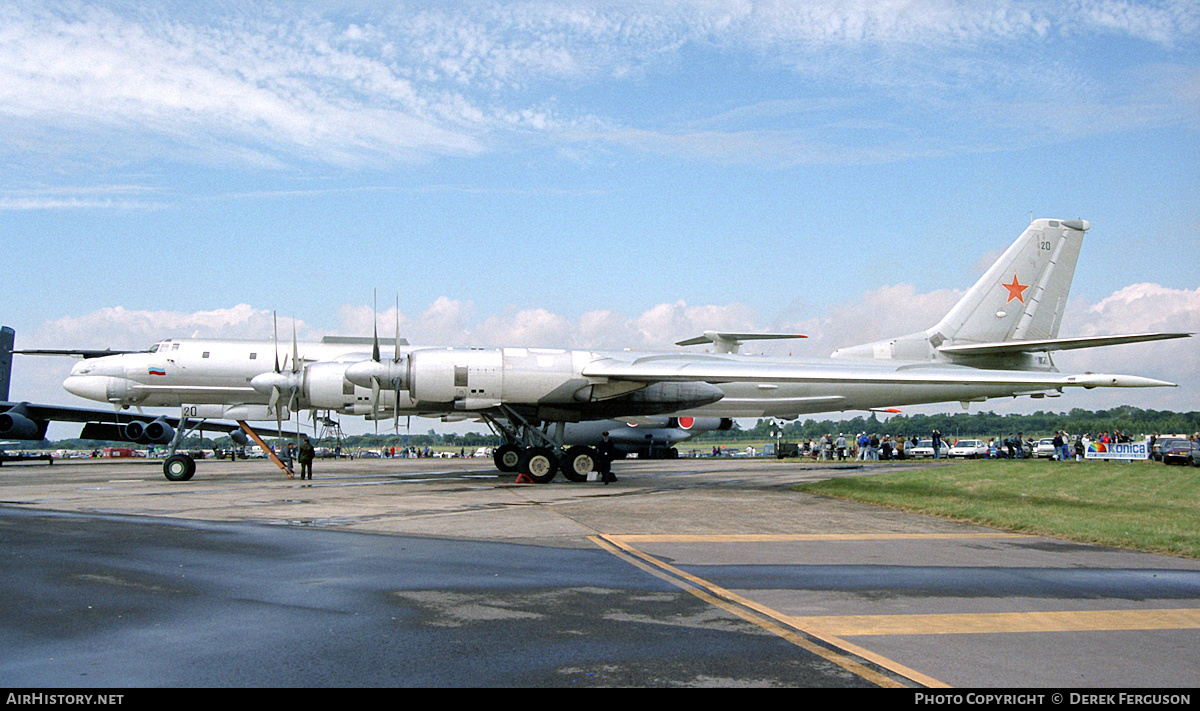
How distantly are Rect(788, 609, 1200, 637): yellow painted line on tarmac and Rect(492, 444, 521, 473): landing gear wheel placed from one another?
831 inches

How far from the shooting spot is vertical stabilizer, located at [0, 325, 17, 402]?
4391 cm

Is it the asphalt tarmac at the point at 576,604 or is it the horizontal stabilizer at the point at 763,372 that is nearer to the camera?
the asphalt tarmac at the point at 576,604

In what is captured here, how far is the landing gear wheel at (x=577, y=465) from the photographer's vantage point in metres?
22.4

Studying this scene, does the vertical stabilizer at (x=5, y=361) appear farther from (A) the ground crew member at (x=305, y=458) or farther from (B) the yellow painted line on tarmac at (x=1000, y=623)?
(B) the yellow painted line on tarmac at (x=1000, y=623)

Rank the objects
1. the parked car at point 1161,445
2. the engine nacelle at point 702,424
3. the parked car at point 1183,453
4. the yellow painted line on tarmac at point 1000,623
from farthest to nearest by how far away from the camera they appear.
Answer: the engine nacelle at point 702,424
the parked car at point 1161,445
the parked car at point 1183,453
the yellow painted line on tarmac at point 1000,623

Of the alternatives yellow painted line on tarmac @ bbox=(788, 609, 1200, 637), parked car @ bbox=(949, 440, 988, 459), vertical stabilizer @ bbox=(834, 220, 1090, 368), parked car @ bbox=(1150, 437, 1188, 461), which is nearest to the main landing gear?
vertical stabilizer @ bbox=(834, 220, 1090, 368)

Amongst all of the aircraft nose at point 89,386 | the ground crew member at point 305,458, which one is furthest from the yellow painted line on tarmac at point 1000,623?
the aircraft nose at point 89,386

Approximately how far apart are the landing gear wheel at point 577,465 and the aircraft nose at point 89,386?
14.0 meters

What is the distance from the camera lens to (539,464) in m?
22.1

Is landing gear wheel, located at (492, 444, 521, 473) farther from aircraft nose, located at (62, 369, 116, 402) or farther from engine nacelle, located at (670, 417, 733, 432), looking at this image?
engine nacelle, located at (670, 417, 733, 432)

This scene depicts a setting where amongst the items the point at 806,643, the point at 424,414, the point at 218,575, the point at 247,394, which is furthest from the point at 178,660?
the point at 247,394

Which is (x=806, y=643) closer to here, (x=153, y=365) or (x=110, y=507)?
(x=110, y=507)
